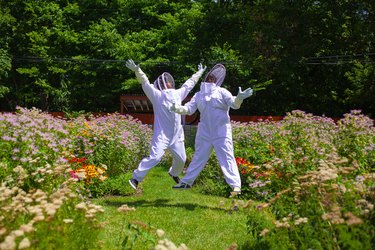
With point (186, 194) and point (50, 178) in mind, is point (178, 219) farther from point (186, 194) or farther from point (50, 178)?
point (186, 194)

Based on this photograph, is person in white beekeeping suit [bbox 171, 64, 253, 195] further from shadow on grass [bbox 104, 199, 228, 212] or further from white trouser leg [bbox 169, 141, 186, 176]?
white trouser leg [bbox 169, 141, 186, 176]

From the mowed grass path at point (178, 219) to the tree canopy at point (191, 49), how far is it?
12.1 metres

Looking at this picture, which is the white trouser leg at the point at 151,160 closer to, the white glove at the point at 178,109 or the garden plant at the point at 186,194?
the garden plant at the point at 186,194

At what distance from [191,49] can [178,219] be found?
1588 centimetres

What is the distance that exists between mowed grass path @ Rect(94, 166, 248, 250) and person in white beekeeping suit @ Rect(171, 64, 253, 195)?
0.47 metres

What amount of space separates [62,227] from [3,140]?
259 centimetres

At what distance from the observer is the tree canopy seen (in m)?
19.9

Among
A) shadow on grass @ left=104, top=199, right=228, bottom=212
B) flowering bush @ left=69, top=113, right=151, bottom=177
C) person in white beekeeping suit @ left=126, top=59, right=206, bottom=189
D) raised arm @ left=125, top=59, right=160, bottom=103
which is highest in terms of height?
raised arm @ left=125, top=59, right=160, bottom=103

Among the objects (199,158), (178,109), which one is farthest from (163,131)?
(199,158)

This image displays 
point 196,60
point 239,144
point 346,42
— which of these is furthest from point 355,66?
point 239,144

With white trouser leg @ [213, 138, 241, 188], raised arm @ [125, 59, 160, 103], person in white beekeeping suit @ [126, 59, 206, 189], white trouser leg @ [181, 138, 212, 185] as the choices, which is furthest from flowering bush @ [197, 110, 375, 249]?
raised arm @ [125, 59, 160, 103]

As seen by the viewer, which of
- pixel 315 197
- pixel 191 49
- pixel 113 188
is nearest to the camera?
pixel 315 197

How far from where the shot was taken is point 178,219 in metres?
5.96

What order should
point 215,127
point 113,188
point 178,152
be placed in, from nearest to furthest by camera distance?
point 215,127 → point 178,152 → point 113,188
